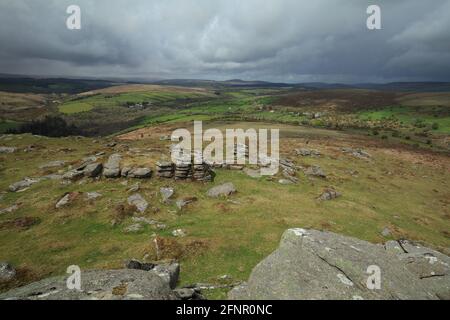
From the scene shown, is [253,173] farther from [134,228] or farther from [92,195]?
[92,195]

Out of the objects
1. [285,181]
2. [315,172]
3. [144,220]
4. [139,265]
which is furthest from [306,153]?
[139,265]

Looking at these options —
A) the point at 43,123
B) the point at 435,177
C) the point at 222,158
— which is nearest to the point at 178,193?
the point at 222,158

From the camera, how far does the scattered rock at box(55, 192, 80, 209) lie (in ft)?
101

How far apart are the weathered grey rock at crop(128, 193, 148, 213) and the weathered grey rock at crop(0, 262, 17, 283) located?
38.2 feet

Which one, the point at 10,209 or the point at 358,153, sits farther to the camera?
the point at 358,153

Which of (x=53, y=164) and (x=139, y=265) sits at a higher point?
(x=53, y=164)

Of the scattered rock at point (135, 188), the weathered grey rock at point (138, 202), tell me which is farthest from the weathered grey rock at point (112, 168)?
the weathered grey rock at point (138, 202)

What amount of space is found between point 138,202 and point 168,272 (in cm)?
1621

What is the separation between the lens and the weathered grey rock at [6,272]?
1973 cm

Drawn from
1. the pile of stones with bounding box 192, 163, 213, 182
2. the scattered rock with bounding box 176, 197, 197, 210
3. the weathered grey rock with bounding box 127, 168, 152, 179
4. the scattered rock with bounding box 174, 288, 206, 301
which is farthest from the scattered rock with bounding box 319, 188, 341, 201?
the scattered rock with bounding box 174, 288, 206, 301

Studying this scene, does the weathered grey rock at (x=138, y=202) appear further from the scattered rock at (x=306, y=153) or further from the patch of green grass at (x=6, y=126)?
the patch of green grass at (x=6, y=126)

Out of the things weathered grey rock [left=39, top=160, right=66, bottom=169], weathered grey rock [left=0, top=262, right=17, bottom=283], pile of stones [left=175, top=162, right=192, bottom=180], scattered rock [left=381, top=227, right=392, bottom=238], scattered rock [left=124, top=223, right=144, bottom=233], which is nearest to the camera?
weathered grey rock [left=0, top=262, right=17, bottom=283]

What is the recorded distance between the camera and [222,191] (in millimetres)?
35188

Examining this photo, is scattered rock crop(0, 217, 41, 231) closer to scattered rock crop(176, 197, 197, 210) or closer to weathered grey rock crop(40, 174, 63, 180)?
weathered grey rock crop(40, 174, 63, 180)
